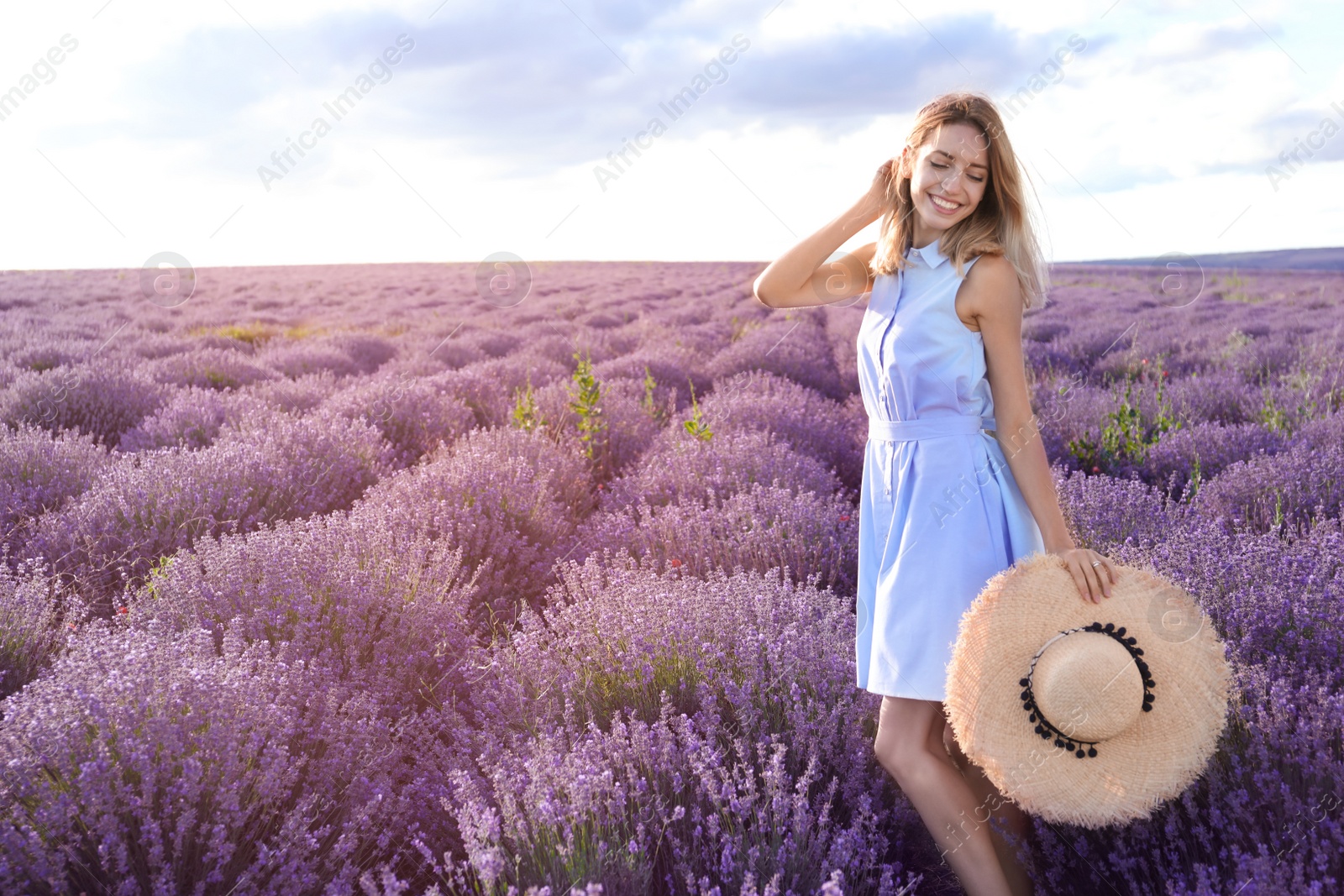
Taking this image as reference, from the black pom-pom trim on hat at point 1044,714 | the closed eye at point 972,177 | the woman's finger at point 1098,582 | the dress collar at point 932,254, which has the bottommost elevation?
the black pom-pom trim on hat at point 1044,714

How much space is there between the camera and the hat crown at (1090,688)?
149 cm

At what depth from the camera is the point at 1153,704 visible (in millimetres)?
1565

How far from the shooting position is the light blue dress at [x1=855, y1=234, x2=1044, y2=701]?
5.62 ft

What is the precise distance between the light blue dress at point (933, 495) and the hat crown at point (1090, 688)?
0.72 feet

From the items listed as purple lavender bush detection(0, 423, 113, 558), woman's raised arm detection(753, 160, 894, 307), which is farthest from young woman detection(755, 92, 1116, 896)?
purple lavender bush detection(0, 423, 113, 558)

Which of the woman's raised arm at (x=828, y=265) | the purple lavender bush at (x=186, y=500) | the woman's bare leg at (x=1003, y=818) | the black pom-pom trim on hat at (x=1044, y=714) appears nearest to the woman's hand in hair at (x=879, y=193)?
the woman's raised arm at (x=828, y=265)

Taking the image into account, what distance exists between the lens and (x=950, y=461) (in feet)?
5.76

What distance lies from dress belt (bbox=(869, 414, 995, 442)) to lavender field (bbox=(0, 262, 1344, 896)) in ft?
2.21

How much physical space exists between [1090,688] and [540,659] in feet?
4.65

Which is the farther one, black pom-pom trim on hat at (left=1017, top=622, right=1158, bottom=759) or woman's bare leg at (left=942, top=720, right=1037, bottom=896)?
woman's bare leg at (left=942, top=720, right=1037, bottom=896)

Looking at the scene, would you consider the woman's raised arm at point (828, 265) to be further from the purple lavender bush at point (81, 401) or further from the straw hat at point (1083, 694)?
the purple lavender bush at point (81, 401)

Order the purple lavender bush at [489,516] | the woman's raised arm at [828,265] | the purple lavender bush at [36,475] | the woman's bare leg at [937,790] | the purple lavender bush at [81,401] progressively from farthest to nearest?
the purple lavender bush at [81,401]
the purple lavender bush at [36,475]
the purple lavender bush at [489,516]
the woman's raised arm at [828,265]
the woman's bare leg at [937,790]

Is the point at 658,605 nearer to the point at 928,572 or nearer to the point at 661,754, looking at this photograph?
the point at 661,754

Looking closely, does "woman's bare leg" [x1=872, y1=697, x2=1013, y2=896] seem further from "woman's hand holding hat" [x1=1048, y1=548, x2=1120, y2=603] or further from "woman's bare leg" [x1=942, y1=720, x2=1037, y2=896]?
"woman's hand holding hat" [x1=1048, y1=548, x2=1120, y2=603]
